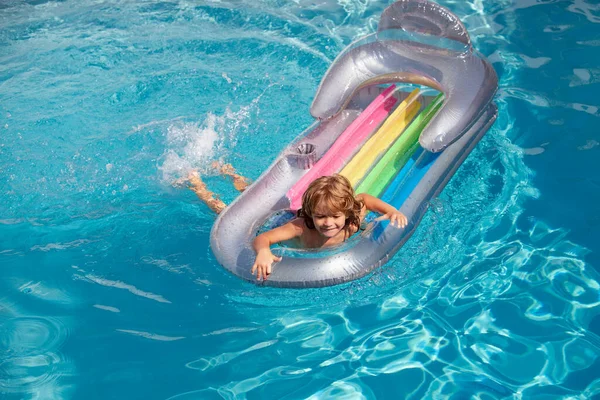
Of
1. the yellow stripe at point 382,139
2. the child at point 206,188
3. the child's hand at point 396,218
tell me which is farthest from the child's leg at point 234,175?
the child's hand at point 396,218

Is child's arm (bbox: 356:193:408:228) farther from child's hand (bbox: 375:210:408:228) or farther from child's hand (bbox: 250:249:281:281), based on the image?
child's hand (bbox: 250:249:281:281)

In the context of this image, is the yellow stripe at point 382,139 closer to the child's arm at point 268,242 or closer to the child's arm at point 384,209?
the child's arm at point 384,209

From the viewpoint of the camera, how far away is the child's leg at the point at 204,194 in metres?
4.22

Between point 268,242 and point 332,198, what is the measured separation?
419 mm

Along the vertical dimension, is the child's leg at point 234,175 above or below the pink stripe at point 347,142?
below

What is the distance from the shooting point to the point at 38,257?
13.3ft

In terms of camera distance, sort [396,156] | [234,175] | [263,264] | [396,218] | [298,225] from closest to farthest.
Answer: [263,264] → [396,218] → [298,225] → [396,156] → [234,175]

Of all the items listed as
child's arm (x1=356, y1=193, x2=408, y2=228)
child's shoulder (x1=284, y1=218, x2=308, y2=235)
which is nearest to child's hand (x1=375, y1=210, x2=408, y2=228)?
child's arm (x1=356, y1=193, x2=408, y2=228)

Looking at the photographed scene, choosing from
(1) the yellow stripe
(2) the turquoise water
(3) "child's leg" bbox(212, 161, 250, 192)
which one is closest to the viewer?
(2) the turquoise water

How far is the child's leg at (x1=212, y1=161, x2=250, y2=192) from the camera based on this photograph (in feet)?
14.5

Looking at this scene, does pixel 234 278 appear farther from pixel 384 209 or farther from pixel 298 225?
pixel 384 209

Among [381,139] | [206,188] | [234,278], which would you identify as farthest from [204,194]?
[381,139]

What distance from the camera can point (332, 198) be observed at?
336 centimetres

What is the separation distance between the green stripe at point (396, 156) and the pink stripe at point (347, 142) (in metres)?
0.20
